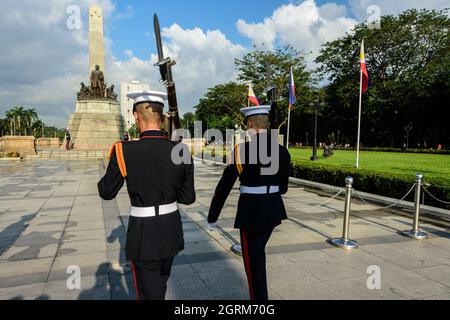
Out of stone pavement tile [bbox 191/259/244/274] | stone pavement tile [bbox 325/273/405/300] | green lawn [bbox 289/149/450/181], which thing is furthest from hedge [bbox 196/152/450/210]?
stone pavement tile [bbox 191/259/244/274]

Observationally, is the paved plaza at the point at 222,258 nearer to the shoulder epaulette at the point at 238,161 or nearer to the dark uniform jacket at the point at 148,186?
the dark uniform jacket at the point at 148,186

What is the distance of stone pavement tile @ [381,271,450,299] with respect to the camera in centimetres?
370

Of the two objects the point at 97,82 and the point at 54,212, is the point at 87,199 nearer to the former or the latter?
the point at 54,212

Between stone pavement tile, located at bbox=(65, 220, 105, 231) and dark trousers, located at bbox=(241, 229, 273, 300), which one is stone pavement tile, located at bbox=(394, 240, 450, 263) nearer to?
dark trousers, located at bbox=(241, 229, 273, 300)

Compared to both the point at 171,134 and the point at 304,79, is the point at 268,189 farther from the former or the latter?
the point at 304,79

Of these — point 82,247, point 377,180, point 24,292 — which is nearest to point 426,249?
point 377,180

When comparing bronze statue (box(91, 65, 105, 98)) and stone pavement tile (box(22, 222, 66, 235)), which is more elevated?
bronze statue (box(91, 65, 105, 98))

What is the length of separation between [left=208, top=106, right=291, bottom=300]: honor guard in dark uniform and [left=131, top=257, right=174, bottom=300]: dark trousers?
893 millimetres

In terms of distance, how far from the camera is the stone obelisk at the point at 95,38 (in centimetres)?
3241

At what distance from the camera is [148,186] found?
2506 millimetres

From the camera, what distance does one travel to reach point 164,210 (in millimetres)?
2590

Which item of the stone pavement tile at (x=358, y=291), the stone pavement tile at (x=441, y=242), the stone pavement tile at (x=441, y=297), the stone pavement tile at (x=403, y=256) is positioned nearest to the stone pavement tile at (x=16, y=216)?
the stone pavement tile at (x=358, y=291)

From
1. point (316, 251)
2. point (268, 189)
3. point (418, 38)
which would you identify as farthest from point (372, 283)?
point (418, 38)

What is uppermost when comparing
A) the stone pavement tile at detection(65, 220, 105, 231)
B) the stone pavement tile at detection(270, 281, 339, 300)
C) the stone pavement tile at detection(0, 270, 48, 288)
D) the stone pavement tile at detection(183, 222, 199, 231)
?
the stone pavement tile at detection(270, 281, 339, 300)
